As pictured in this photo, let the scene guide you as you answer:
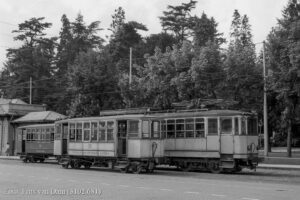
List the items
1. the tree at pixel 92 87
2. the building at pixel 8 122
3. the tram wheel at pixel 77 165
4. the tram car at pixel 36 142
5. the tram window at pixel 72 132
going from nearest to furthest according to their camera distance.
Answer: the tram wheel at pixel 77 165 → the tram window at pixel 72 132 → the tram car at pixel 36 142 → the tree at pixel 92 87 → the building at pixel 8 122

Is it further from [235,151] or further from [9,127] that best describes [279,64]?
[9,127]

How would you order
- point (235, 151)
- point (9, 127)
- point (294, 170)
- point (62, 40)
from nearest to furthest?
1. point (235, 151)
2. point (294, 170)
3. point (9, 127)
4. point (62, 40)

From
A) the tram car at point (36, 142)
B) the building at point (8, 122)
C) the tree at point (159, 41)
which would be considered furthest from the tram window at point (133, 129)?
the tree at point (159, 41)

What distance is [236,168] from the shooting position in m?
27.3

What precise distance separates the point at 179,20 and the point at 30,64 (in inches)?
928

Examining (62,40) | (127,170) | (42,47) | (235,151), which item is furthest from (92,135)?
(62,40)

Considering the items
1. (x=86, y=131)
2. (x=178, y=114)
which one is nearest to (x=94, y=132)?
(x=86, y=131)

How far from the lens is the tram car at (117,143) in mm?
26812

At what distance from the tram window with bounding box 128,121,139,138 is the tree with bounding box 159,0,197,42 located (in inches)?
1912

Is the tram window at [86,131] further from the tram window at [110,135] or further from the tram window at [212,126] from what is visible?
the tram window at [212,126]

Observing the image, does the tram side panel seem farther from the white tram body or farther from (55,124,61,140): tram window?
(55,124,61,140): tram window

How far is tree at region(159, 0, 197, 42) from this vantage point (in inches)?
2933

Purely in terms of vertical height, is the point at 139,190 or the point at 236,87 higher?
the point at 236,87

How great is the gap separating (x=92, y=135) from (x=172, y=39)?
4665cm
